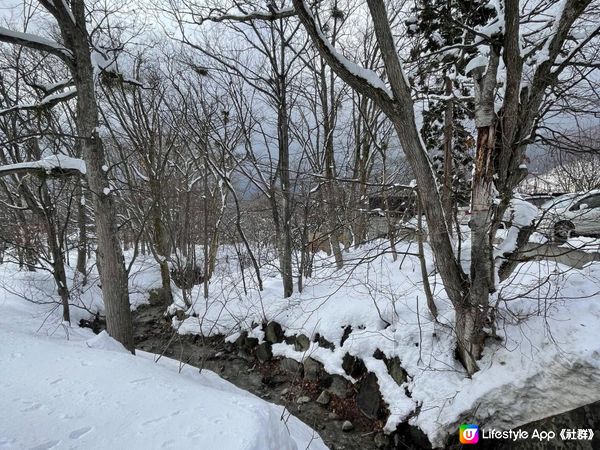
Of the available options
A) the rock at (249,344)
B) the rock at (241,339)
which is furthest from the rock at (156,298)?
the rock at (249,344)

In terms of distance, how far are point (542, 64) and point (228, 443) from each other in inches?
198

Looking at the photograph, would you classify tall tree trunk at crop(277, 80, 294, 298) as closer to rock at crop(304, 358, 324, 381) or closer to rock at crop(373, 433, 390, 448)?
rock at crop(304, 358, 324, 381)

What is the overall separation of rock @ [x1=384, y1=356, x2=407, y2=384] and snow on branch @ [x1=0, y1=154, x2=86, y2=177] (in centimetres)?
585

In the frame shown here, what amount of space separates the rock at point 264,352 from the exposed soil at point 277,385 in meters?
0.12

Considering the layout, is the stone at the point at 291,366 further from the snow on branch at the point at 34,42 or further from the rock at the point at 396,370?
the snow on branch at the point at 34,42

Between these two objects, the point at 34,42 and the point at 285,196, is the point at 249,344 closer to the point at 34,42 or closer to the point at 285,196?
A: the point at 285,196

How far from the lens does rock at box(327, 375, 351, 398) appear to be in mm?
5207

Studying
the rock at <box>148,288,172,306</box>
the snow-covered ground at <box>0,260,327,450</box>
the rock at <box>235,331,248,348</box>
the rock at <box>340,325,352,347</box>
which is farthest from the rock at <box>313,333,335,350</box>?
the rock at <box>148,288,172,306</box>

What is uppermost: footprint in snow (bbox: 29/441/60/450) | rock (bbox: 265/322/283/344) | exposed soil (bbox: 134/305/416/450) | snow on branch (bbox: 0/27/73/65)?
snow on branch (bbox: 0/27/73/65)

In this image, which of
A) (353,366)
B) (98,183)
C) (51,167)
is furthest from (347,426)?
(51,167)

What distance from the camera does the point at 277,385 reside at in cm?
614

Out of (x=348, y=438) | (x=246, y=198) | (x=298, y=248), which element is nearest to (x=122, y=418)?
(x=348, y=438)

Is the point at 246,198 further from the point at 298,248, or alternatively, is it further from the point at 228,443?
the point at 228,443

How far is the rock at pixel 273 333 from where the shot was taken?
23.0 ft
